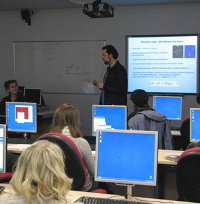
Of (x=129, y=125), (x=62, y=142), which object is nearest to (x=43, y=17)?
(x=129, y=125)

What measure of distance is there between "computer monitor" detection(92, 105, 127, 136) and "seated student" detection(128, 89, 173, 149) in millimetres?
159

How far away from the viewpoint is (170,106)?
5449mm

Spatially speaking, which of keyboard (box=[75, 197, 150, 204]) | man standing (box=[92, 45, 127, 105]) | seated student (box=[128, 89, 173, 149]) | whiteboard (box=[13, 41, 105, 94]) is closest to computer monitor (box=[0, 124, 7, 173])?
keyboard (box=[75, 197, 150, 204])

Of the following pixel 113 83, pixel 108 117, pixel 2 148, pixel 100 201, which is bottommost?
pixel 100 201

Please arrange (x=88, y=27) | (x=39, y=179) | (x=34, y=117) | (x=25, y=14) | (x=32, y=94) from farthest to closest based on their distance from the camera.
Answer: (x=25, y=14) → (x=88, y=27) → (x=32, y=94) → (x=34, y=117) → (x=39, y=179)

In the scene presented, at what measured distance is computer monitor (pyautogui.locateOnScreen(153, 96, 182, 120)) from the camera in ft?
17.8

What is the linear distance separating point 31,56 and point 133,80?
2330 mm

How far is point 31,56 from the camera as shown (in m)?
8.08

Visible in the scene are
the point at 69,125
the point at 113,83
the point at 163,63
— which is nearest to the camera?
the point at 69,125

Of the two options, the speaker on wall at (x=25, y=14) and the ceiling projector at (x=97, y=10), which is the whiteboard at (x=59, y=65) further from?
the ceiling projector at (x=97, y=10)

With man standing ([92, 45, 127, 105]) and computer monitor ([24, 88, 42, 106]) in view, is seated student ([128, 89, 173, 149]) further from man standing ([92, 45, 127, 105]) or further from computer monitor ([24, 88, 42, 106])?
computer monitor ([24, 88, 42, 106])

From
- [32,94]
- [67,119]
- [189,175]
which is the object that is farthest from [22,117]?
[189,175]

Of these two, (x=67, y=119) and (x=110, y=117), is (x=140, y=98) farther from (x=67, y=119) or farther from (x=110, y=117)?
(x=67, y=119)

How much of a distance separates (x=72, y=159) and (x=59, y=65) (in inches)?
219
